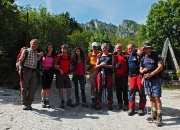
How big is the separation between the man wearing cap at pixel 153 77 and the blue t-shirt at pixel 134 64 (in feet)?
2.08

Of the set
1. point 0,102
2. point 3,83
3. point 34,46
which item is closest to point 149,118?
point 34,46

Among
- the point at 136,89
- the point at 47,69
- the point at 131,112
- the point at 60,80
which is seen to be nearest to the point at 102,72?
the point at 136,89

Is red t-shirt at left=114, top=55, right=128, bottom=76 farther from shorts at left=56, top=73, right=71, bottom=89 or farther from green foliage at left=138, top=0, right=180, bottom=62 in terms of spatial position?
green foliage at left=138, top=0, right=180, bottom=62

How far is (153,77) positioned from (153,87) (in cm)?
27

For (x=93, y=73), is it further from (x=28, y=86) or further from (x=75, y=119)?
(x=28, y=86)

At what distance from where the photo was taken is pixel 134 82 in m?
7.93

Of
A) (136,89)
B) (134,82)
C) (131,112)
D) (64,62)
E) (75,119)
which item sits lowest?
(75,119)

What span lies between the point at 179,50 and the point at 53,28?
17687 millimetres

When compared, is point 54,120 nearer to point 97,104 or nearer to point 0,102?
point 97,104

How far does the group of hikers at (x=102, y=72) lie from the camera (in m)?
7.26

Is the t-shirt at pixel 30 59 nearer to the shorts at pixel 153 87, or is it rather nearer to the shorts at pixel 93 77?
the shorts at pixel 93 77

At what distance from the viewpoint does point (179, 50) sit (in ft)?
122

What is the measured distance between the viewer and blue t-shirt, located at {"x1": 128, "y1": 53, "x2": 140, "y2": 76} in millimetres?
7975

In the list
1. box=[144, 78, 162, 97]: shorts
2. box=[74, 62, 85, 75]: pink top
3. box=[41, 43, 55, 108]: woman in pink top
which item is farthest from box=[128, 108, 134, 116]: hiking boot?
box=[41, 43, 55, 108]: woman in pink top
